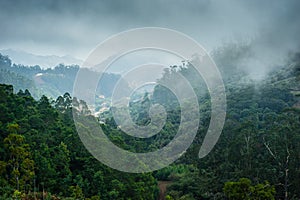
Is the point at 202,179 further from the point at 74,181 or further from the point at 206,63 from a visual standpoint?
the point at 206,63

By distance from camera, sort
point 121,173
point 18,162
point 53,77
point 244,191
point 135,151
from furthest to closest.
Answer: point 53,77
point 135,151
point 121,173
point 18,162
point 244,191

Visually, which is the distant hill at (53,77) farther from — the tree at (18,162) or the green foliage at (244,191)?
the green foliage at (244,191)

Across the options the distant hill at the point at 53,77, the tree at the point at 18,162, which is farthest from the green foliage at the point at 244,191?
the distant hill at the point at 53,77

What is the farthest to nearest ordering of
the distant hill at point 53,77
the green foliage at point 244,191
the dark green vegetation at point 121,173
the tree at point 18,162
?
the distant hill at point 53,77, the dark green vegetation at point 121,173, the tree at point 18,162, the green foliage at point 244,191

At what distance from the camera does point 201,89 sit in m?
45.8

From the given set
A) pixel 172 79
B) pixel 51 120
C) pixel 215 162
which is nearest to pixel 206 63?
pixel 172 79

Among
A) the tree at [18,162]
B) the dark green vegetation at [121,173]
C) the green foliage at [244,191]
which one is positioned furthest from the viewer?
the dark green vegetation at [121,173]

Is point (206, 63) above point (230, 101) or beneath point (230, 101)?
above

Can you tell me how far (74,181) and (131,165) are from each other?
2.94 m

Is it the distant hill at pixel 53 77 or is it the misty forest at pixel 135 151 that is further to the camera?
the distant hill at pixel 53 77

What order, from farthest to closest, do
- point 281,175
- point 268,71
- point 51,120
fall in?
point 268,71, point 51,120, point 281,175

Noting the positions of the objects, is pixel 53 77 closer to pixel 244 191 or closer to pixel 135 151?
pixel 135 151

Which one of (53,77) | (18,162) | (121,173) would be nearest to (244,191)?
(121,173)

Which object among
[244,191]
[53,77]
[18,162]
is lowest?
[244,191]
